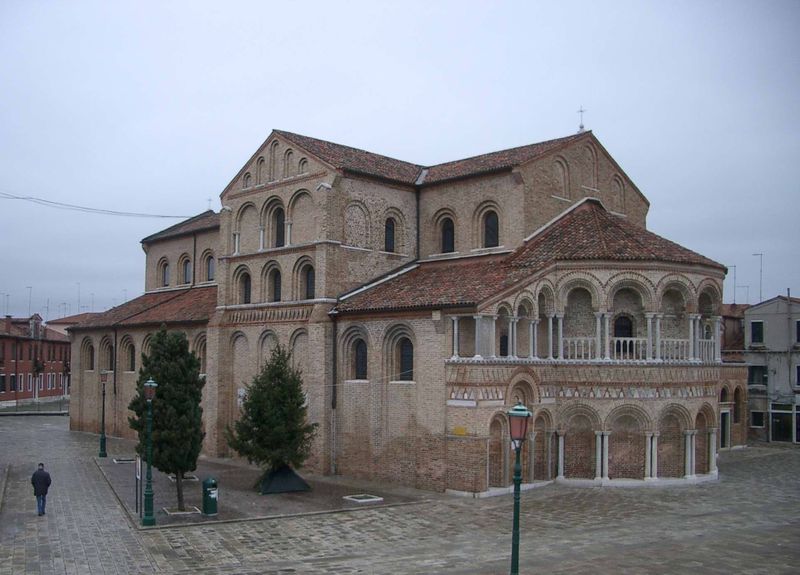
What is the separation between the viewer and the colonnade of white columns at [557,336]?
87.5 feet

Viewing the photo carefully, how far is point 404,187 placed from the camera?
33750 millimetres

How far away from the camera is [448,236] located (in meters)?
33.7

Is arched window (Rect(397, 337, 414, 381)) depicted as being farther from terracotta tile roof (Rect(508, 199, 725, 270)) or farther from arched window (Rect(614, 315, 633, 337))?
arched window (Rect(614, 315, 633, 337))

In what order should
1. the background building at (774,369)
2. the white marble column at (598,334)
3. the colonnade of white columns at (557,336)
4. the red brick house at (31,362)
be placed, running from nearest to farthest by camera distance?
the colonnade of white columns at (557,336) < the white marble column at (598,334) < the background building at (774,369) < the red brick house at (31,362)

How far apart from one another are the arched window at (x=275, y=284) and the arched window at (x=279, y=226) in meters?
1.16

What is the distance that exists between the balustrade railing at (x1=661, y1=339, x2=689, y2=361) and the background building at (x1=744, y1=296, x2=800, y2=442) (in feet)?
59.9

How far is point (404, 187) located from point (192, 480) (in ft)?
46.0

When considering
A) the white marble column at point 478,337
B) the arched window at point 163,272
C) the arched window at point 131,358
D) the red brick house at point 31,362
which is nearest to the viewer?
the white marble column at point 478,337

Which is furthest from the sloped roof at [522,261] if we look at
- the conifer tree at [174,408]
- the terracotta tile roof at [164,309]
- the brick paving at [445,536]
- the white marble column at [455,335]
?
the terracotta tile roof at [164,309]

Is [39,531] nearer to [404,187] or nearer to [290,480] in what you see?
[290,480]

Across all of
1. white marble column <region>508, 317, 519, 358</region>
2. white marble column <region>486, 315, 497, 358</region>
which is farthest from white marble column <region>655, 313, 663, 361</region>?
white marble column <region>486, 315, 497, 358</region>

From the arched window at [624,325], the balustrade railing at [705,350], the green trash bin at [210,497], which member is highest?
the arched window at [624,325]

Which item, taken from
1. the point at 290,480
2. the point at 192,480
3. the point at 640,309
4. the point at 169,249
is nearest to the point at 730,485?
the point at 640,309

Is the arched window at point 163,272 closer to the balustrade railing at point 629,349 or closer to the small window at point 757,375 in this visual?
the balustrade railing at point 629,349
